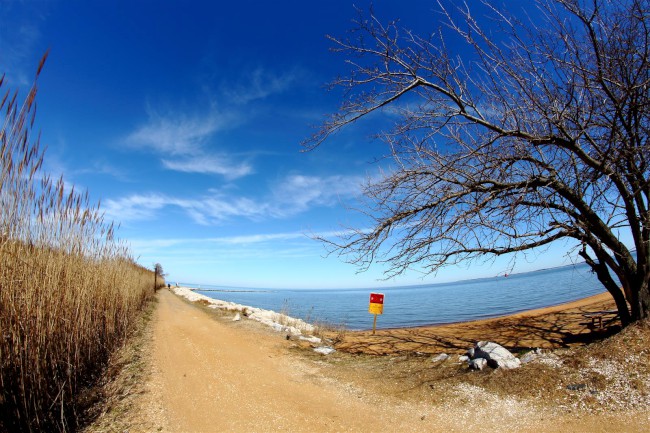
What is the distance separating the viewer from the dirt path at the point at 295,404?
14.0 ft

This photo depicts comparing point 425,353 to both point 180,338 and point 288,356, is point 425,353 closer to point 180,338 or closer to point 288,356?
point 288,356

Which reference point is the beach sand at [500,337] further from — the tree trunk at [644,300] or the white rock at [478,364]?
the white rock at [478,364]

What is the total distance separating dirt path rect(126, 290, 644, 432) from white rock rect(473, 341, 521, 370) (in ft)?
2.88

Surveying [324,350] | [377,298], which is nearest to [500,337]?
[377,298]

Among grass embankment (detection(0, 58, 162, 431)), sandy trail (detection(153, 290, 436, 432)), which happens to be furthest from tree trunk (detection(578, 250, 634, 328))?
grass embankment (detection(0, 58, 162, 431))

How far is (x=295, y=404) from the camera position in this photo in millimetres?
5117

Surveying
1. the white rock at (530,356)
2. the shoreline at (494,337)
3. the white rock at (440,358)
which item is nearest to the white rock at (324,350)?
the shoreline at (494,337)

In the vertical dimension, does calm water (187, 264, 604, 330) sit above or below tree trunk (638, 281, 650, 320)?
below

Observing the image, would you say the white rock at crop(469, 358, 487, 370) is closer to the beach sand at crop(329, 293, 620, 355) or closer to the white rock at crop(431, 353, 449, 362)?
the white rock at crop(431, 353, 449, 362)

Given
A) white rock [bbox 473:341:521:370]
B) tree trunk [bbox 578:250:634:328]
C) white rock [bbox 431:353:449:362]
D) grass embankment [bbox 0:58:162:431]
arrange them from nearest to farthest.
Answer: grass embankment [bbox 0:58:162:431], white rock [bbox 473:341:521:370], tree trunk [bbox 578:250:634:328], white rock [bbox 431:353:449:362]

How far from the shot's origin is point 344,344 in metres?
9.99

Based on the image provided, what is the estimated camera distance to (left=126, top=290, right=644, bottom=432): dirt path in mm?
4262

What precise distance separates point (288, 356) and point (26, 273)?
6140 millimetres

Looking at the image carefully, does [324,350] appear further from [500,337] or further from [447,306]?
[447,306]
